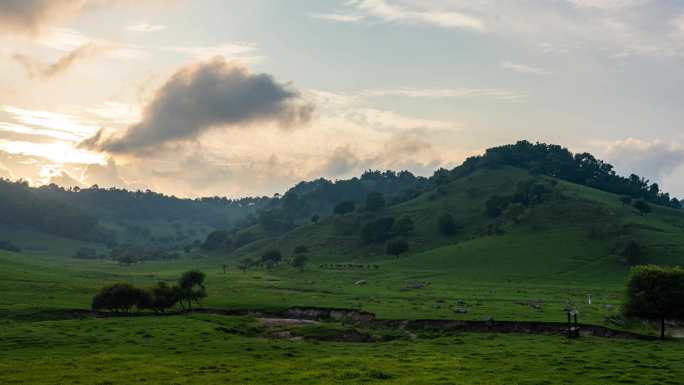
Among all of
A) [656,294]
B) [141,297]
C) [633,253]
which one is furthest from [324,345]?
[633,253]

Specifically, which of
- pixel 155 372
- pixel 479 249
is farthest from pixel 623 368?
Result: pixel 479 249

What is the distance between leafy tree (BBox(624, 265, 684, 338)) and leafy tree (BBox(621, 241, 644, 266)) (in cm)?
10182

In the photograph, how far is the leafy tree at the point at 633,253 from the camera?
155 metres

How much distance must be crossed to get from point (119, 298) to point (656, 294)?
68716mm

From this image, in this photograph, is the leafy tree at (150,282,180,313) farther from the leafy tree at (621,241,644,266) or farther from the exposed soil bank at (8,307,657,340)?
the leafy tree at (621,241,644,266)

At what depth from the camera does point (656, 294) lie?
61.3 meters

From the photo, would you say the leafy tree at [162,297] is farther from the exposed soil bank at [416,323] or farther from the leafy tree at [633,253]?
the leafy tree at [633,253]

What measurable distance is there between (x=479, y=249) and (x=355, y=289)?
7877 cm

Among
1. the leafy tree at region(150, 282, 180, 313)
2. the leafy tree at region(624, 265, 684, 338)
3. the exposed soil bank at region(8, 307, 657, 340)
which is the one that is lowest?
the exposed soil bank at region(8, 307, 657, 340)

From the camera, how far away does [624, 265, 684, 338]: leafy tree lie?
60375mm

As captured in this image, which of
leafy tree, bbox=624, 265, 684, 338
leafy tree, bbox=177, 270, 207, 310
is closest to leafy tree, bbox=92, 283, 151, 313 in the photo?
leafy tree, bbox=177, 270, 207, 310

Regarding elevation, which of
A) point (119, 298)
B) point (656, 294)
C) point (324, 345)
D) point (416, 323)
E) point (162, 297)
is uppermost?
point (656, 294)

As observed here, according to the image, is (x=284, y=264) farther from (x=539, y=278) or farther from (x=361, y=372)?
(x=361, y=372)

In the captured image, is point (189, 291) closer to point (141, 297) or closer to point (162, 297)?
point (162, 297)
